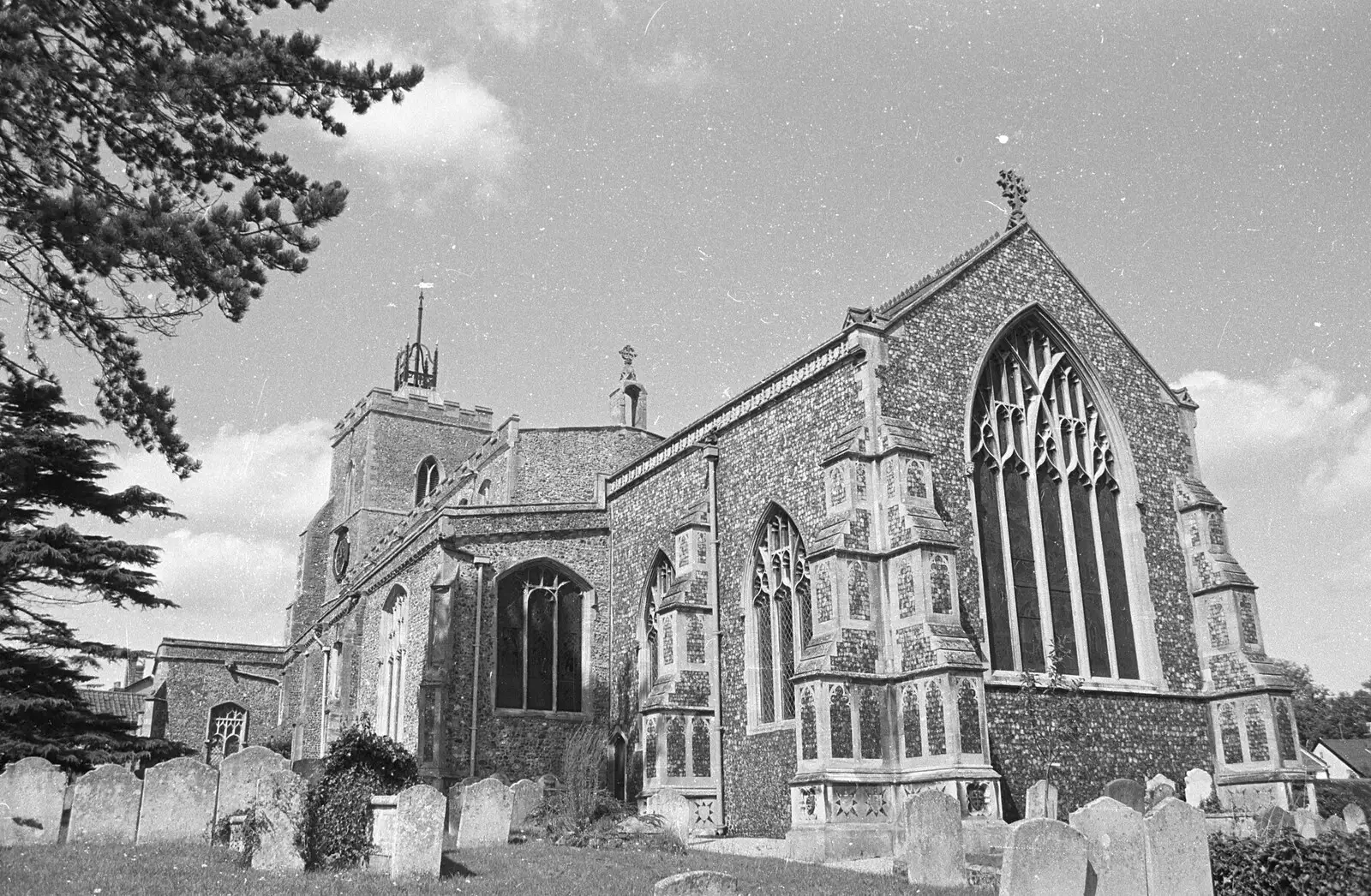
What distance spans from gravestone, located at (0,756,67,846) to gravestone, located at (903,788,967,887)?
10.4 m

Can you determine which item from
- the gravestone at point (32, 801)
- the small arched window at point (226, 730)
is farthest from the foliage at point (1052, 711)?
the small arched window at point (226, 730)

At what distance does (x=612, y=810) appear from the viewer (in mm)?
19125

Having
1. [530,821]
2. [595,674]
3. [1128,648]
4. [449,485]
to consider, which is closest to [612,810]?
[530,821]

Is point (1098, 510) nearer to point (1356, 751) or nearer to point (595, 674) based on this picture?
point (595, 674)

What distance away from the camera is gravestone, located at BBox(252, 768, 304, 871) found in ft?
37.9

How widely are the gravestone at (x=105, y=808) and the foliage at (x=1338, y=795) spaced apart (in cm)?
2161


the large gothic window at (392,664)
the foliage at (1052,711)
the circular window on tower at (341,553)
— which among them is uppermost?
the circular window on tower at (341,553)

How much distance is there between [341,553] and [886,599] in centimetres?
3127

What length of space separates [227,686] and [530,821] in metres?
26.1

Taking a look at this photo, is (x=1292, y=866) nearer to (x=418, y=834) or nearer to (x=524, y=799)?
(x=418, y=834)

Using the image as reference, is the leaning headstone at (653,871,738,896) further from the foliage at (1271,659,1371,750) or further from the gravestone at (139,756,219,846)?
the foliage at (1271,659,1371,750)

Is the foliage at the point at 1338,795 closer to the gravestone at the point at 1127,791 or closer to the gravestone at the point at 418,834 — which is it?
the gravestone at the point at 1127,791

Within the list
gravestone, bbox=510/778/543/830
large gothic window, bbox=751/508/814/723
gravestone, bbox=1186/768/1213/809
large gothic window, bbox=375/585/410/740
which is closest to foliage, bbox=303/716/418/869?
gravestone, bbox=510/778/543/830

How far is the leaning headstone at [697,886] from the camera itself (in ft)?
24.6
